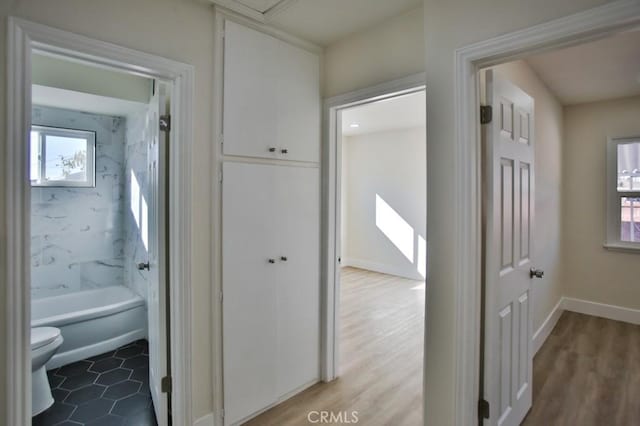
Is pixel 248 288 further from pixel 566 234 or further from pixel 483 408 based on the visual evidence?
pixel 566 234

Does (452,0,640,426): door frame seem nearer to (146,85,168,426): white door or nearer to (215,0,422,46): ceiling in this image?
(215,0,422,46): ceiling

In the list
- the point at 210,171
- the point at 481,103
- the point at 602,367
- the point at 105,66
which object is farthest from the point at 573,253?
the point at 105,66

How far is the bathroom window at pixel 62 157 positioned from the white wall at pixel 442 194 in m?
3.69

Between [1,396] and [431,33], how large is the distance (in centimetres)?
246

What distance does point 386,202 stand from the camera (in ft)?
20.8

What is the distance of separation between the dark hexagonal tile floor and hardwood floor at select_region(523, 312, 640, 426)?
2590 mm

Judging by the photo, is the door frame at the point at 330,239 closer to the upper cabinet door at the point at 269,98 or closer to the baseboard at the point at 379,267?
the upper cabinet door at the point at 269,98

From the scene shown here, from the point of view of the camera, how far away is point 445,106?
161 centimetres

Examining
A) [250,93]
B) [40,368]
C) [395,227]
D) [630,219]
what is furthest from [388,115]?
[40,368]

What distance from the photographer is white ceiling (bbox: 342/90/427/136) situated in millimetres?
4207

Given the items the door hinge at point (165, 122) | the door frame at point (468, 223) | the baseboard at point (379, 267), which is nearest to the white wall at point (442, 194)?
the door frame at point (468, 223)

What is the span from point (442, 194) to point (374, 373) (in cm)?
176

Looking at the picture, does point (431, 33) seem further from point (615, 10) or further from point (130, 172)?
point (130, 172)

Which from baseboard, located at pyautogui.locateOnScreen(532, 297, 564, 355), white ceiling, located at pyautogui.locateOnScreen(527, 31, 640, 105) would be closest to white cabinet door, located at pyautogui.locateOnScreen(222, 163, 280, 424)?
white ceiling, located at pyautogui.locateOnScreen(527, 31, 640, 105)
